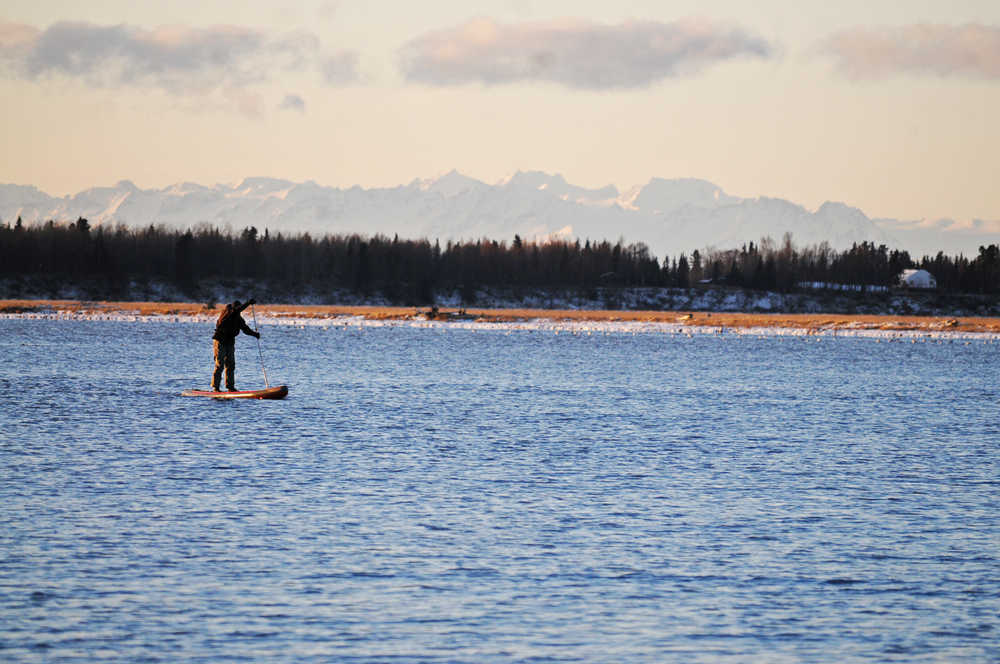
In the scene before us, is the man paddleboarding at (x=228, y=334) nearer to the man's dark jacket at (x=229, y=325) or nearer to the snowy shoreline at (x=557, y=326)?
the man's dark jacket at (x=229, y=325)

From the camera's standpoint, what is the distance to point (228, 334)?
116 ft

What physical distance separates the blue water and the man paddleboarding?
1.46m

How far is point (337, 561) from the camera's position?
48.2ft

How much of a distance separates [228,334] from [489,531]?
20.4 meters

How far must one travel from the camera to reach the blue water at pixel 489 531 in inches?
473

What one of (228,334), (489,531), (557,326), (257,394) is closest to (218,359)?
(228,334)

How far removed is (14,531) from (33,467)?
220 inches

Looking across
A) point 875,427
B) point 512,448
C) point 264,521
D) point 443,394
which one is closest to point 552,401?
point 443,394

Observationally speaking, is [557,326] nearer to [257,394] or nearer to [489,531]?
[257,394]

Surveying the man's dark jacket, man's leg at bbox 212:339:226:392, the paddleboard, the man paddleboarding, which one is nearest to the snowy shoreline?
man's leg at bbox 212:339:226:392

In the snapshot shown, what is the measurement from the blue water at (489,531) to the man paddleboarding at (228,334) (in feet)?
4.78

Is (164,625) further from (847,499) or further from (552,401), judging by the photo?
(552,401)

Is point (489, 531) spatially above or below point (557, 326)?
below

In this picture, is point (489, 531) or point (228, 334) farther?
point (228, 334)
